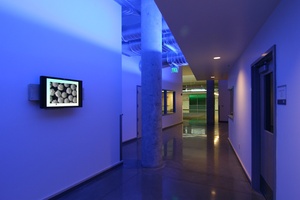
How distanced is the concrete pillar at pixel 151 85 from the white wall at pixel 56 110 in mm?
592

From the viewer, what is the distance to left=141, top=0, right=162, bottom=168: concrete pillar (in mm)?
3963

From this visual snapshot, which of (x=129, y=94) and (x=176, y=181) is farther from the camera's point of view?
(x=129, y=94)

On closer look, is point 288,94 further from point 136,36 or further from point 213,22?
point 136,36

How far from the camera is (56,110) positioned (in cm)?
280

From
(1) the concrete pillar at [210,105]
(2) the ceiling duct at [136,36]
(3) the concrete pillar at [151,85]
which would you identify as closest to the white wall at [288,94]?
(3) the concrete pillar at [151,85]

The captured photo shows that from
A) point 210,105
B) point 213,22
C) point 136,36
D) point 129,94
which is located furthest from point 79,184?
point 210,105

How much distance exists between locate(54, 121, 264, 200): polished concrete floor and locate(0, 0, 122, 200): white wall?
34 centimetres

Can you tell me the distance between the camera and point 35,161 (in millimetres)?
2494

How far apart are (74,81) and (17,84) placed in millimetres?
778

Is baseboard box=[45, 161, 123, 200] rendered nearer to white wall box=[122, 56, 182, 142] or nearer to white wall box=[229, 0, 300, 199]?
white wall box=[122, 56, 182, 142]

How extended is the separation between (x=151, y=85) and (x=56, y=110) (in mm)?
1861

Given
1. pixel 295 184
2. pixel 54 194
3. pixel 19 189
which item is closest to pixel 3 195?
pixel 19 189

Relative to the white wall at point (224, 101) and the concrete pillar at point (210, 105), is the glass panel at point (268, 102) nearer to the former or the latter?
the concrete pillar at point (210, 105)

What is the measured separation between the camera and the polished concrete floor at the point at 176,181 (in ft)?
9.25
